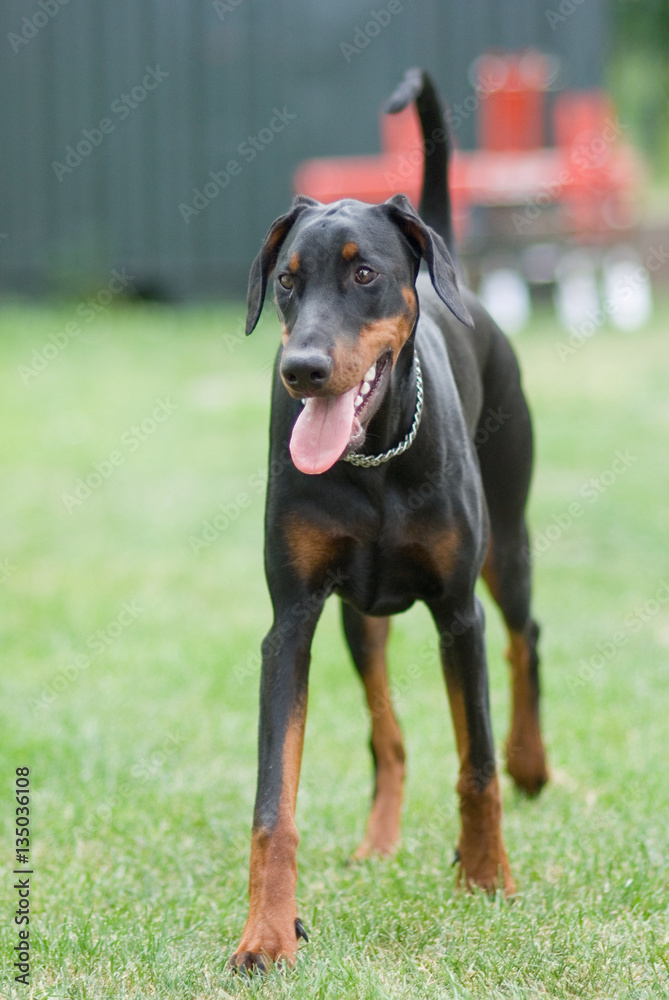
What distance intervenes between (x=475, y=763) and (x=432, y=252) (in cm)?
133

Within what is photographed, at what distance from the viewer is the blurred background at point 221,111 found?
14695mm

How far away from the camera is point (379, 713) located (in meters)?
3.98

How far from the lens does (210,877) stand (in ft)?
11.9

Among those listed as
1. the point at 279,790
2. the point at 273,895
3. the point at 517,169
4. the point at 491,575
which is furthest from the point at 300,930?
the point at 517,169

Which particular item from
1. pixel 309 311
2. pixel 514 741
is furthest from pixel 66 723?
pixel 309 311

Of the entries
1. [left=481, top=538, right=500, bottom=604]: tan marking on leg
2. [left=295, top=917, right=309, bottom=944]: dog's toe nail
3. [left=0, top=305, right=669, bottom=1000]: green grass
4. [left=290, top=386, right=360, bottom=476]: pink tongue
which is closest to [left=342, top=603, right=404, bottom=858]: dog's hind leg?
[left=0, top=305, right=669, bottom=1000]: green grass

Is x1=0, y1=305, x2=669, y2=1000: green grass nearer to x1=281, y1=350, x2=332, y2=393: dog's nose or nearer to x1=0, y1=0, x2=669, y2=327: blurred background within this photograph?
x1=281, y1=350, x2=332, y2=393: dog's nose

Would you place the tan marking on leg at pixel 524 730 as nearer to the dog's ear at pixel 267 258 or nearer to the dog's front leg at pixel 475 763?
the dog's front leg at pixel 475 763

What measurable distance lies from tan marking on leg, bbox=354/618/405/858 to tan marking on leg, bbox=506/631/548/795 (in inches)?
18.9

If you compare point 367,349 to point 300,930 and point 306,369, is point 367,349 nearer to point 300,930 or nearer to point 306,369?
point 306,369

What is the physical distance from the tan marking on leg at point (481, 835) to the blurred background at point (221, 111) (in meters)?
11.7

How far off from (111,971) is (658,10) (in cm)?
3382

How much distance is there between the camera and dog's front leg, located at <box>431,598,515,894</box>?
3.34 meters

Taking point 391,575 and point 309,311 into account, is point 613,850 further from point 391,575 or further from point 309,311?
point 309,311
